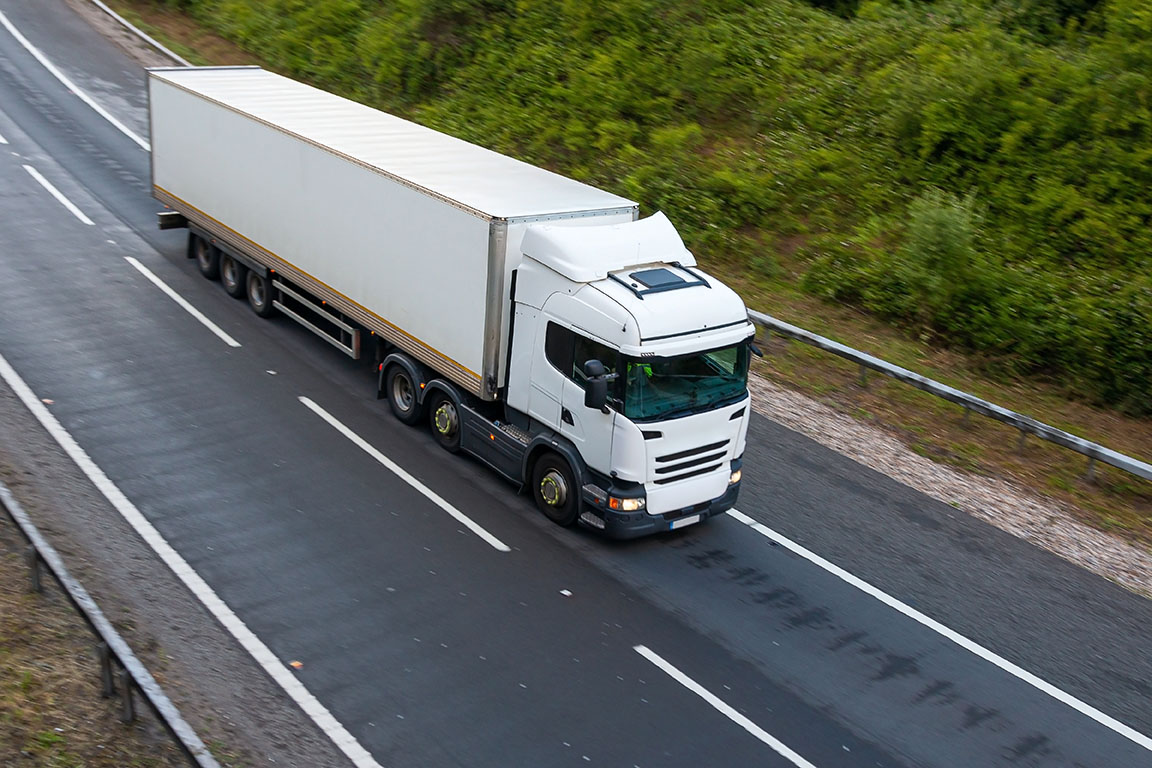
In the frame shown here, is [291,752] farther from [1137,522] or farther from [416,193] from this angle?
[1137,522]

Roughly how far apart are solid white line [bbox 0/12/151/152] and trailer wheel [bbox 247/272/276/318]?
7.29 meters

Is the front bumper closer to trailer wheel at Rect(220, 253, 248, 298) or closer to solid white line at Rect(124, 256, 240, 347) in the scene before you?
solid white line at Rect(124, 256, 240, 347)

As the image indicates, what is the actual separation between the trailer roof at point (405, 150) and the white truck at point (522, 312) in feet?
0.19

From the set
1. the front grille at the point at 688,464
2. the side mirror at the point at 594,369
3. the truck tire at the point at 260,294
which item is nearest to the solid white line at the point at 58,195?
the truck tire at the point at 260,294

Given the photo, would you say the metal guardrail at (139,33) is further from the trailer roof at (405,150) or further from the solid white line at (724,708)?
the solid white line at (724,708)

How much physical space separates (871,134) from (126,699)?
60.6ft

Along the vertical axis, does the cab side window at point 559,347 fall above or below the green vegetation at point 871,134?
below

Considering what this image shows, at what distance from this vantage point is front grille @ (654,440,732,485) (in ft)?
36.7

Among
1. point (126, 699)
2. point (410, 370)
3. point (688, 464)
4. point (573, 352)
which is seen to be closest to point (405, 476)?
point (410, 370)

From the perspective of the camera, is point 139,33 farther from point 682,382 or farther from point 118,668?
point 118,668

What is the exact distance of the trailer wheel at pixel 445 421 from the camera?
1309cm

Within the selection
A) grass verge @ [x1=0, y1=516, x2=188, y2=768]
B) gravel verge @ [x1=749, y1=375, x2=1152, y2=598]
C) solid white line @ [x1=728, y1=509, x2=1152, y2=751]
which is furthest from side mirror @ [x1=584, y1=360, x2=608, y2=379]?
grass verge @ [x1=0, y1=516, x2=188, y2=768]

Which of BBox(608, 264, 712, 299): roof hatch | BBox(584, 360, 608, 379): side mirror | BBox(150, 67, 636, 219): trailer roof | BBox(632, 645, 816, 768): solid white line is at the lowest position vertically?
BBox(632, 645, 816, 768): solid white line

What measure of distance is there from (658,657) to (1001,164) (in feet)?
46.0
